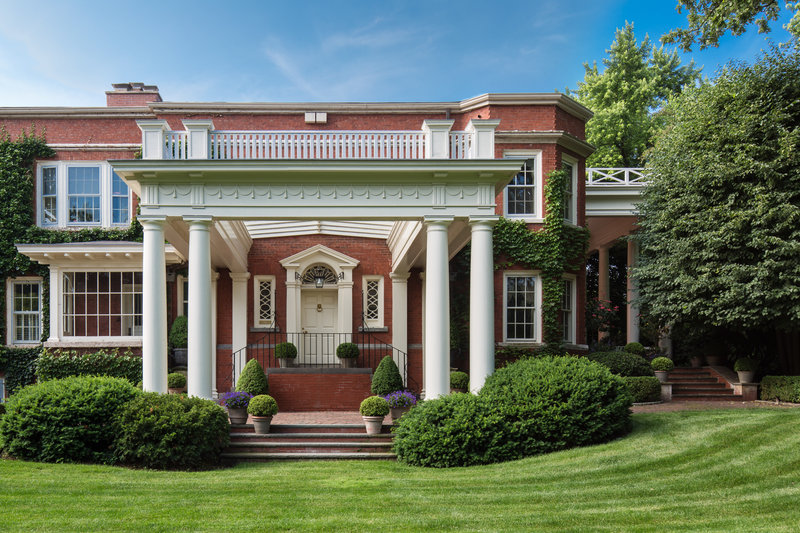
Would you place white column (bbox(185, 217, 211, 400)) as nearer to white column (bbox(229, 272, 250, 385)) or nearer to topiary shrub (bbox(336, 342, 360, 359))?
topiary shrub (bbox(336, 342, 360, 359))

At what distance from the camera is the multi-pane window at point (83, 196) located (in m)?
18.9

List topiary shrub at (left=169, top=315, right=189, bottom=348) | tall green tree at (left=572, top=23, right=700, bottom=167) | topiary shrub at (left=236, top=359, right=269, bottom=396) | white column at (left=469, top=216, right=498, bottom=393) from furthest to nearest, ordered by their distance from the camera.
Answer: tall green tree at (left=572, top=23, right=700, bottom=167) < topiary shrub at (left=169, top=315, right=189, bottom=348) < topiary shrub at (left=236, top=359, right=269, bottom=396) < white column at (left=469, top=216, right=498, bottom=393)

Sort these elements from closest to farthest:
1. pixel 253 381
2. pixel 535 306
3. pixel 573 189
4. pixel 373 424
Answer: pixel 373 424, pixel 253 381, pixel 535 306, pixel 573 189

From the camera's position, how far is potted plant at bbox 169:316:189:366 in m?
17.8

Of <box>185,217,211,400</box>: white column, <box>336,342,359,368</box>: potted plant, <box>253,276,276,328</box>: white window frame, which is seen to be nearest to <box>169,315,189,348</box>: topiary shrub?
<box>253,276,276,328</box>: white window frame

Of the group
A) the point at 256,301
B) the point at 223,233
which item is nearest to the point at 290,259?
the point at 256,301

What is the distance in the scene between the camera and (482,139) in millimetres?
12602

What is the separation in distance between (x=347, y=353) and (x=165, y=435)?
291 inches

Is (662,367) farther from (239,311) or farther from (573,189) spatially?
(239,311)

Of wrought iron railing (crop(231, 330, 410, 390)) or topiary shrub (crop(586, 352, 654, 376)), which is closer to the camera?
topiary shrub (crop(586, 352, 654, 376))

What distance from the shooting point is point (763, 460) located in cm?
927

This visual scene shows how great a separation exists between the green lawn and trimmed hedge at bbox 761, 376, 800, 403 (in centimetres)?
626

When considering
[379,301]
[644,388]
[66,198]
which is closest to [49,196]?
[66,198]

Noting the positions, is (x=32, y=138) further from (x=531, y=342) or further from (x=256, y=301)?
(x=531, y=342)
